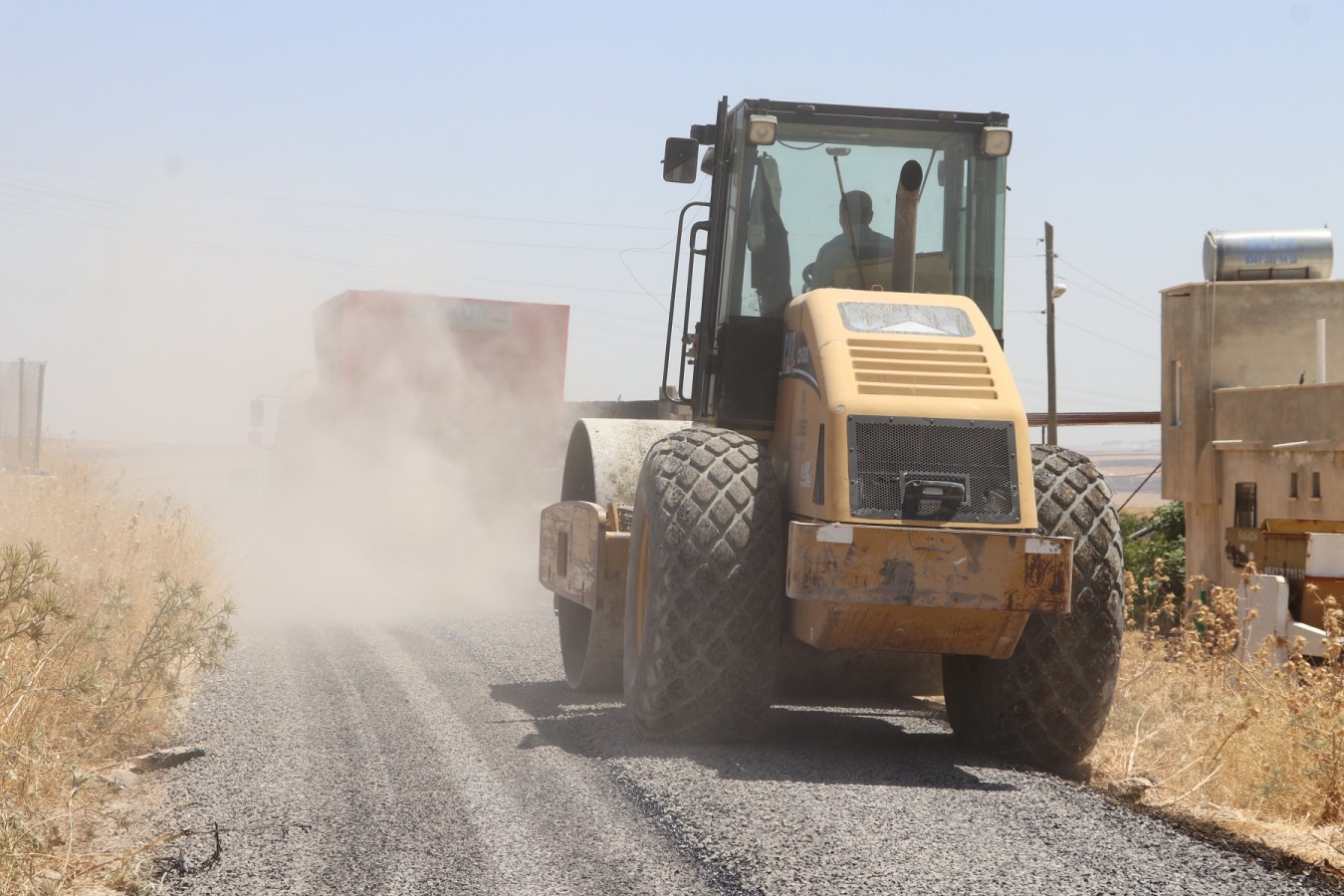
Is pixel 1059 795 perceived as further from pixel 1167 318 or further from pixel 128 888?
pixel 1167 318

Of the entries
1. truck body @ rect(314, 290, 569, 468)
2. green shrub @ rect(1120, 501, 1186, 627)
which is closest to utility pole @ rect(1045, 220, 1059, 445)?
green shrub @ rect(1120, 501, 1186, 627)

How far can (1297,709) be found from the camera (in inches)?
273

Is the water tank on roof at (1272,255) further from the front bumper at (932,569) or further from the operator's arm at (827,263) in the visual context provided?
the front bumper at (932,569)

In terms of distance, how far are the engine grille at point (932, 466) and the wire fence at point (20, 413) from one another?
18327mm

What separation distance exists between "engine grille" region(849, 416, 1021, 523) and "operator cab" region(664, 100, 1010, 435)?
1416 mm

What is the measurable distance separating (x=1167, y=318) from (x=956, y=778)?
24.5 m

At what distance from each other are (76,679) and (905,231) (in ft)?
16.1

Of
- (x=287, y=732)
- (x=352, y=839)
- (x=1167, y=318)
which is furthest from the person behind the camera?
(x=1167, y=318)

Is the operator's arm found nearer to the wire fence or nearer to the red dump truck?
the red dump truck

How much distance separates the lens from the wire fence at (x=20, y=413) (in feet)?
72.2

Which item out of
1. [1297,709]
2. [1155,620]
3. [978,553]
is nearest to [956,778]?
[978,553]

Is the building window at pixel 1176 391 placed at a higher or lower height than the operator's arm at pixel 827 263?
higher

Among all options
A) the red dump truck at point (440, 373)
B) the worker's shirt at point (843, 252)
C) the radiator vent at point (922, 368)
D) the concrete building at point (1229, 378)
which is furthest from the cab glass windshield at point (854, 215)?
the concrete building at point (1229, 378)

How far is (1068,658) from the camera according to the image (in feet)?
22.7
